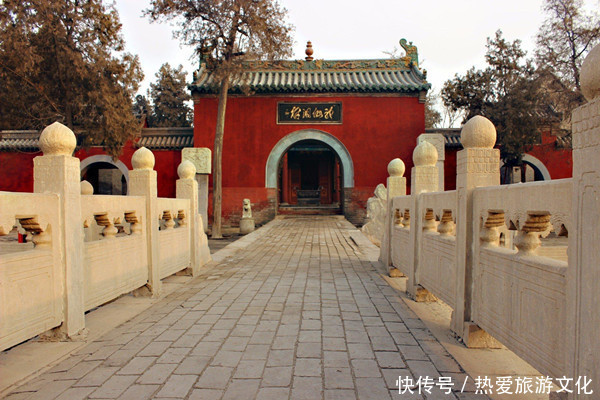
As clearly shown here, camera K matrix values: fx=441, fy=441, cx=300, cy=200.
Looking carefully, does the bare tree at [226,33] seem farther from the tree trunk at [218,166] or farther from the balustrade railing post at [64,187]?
the balustrade railing post at [64,187]

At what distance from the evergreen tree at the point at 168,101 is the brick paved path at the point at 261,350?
63.7 ft

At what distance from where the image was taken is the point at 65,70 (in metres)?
11.6

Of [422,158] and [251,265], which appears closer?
[422,158]

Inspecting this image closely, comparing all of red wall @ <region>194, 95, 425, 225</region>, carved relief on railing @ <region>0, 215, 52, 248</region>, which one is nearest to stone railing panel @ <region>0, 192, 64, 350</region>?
carved relief on railing @ <region>0, 215, 52, 248</region>

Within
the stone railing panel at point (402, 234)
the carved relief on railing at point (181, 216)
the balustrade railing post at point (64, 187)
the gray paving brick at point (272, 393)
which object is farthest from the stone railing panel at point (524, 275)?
the carved relief on railing at point (181, 216)

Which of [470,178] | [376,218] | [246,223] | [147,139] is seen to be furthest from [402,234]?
[147,139]

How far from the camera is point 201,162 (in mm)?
14617

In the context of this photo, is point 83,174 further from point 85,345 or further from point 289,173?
point 85,345

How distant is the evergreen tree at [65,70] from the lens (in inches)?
415

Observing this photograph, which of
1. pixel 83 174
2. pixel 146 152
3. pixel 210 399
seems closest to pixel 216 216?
pixel 83 174

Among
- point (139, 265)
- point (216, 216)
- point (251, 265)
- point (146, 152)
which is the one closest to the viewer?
point (139, 265)

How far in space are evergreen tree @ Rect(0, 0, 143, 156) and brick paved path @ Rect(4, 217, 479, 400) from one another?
8890 millimetres

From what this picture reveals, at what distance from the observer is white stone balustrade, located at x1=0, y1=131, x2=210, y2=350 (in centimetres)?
248

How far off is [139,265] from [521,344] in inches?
131
